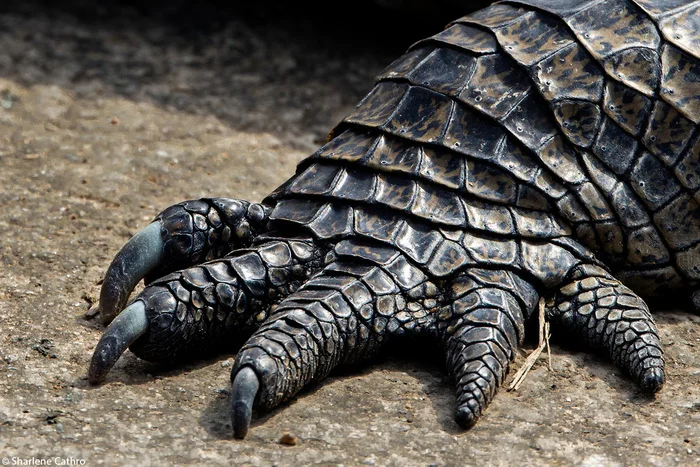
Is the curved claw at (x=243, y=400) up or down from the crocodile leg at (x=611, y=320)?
down

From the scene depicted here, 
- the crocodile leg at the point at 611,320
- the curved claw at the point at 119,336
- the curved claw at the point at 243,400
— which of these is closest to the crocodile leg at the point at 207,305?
the curved claw at the point at 119,336

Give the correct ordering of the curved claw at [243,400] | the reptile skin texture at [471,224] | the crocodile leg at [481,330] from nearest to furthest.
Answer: the curved claw at [243,400]
the crocodile leg at [481,330]
the reptile skin texture at [471,224]

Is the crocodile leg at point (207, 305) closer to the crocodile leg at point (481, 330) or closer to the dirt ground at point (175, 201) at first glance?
the dirt ground at point (175, 201)

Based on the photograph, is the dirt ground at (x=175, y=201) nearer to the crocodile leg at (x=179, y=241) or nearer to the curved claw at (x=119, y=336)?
the curved claw at (x=119, y=336)

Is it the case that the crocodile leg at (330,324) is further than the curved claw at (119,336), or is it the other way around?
the curved claw at (119,336)

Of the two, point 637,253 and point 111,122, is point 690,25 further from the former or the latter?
point 111,122

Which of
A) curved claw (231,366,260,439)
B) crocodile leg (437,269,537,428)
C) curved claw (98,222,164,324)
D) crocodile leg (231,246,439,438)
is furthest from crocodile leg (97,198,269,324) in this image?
crocodile leg (437,269,537,428)

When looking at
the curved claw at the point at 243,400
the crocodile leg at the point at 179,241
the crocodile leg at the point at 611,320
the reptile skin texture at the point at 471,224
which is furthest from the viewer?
the crocodile leg at the point at 179,241

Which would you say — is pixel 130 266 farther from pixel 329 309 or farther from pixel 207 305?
pixel 329 309
